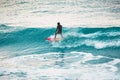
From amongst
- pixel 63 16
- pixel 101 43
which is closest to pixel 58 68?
pixel 101 43

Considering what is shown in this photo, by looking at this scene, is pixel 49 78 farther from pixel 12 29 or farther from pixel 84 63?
pixel 12 29

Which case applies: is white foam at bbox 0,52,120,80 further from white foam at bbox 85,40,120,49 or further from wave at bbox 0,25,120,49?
wave at bbox 0,25,120,49

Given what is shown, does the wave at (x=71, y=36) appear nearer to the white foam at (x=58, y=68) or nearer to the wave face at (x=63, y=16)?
the wave face at (x=63, y=16)

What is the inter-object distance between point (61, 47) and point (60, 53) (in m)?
1.11

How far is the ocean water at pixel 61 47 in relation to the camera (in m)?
10.4

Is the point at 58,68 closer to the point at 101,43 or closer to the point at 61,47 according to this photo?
the point at 61,47

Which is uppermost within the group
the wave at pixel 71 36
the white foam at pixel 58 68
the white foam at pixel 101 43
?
the wave at pixel 71 36

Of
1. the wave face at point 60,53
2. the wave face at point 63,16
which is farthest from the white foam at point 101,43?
the wave face at point 63,16

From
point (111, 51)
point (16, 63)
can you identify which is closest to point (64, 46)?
point (111, 51)

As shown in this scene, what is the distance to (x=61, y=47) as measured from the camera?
1466 centimetres

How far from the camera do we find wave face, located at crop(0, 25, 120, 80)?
10.4 meters

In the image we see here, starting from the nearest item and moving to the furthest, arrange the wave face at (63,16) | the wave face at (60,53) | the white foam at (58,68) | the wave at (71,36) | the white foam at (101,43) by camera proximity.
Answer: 1. the white foam at (58,68)
2. the wave face at (60,53)
3. the white foam at (101,43)
4. the wave at (71,36)
5. the wave face at (63,16)

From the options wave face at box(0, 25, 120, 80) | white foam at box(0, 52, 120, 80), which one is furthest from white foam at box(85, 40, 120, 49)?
white foam at box(0, 52, 120, 80)

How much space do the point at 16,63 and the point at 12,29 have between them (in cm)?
861
